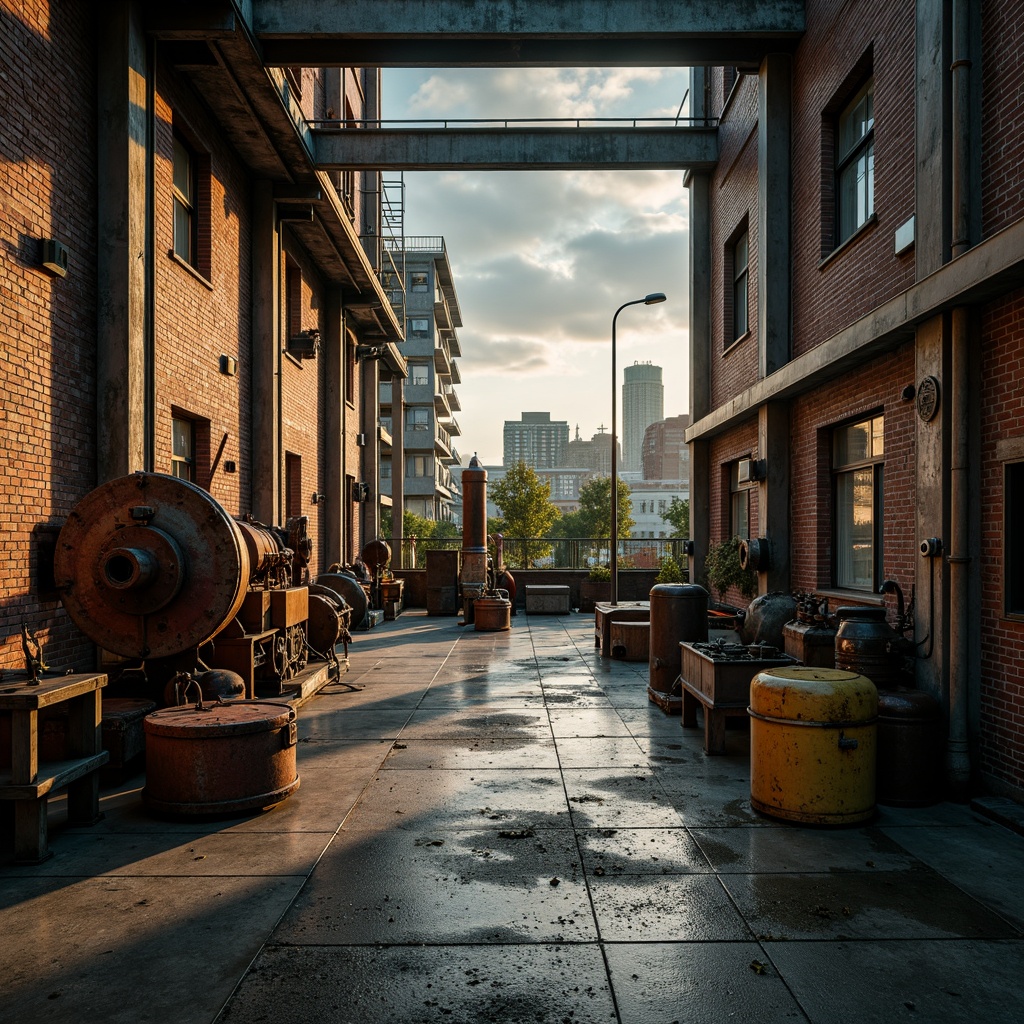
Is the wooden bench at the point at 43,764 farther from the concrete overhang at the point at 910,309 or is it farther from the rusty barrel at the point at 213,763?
the concrete overhang at the point at 910,309

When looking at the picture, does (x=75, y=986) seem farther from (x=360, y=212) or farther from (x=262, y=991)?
(x=360, y=212)

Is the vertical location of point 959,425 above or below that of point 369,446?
below

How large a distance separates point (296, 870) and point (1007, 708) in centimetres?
519

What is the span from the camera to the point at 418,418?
214ft

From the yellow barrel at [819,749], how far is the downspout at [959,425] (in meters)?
1.00

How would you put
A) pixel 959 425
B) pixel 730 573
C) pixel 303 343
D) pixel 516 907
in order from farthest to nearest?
pixel 303 343 < pixel 730 573 < pixel 959 425 < pixel 516 907

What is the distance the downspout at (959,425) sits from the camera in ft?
20.6

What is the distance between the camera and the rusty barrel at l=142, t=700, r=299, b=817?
18.6ft

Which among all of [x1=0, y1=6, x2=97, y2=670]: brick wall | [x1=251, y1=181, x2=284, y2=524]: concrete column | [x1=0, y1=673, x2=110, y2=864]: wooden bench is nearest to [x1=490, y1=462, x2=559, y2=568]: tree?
[x1=251, y1=181, x2=284, y2=524]: concrete column

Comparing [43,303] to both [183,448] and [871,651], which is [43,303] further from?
[871,651]

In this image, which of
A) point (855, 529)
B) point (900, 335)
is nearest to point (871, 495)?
point (855, 529)

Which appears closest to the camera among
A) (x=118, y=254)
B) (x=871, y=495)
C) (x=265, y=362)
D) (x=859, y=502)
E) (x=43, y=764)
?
(x=43, y=764)

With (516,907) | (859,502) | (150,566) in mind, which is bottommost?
(516,907)

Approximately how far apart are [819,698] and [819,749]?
349 millimetres
